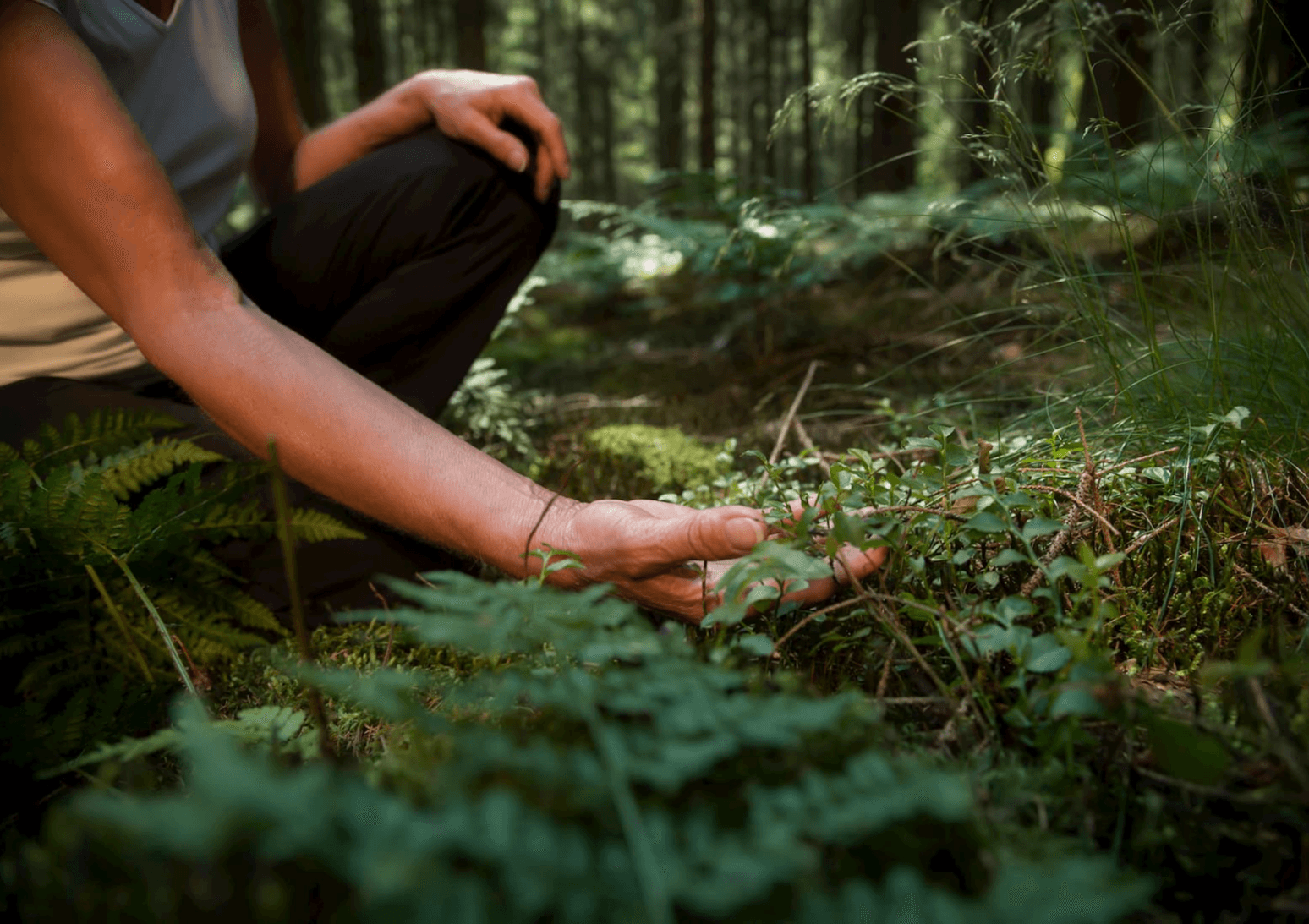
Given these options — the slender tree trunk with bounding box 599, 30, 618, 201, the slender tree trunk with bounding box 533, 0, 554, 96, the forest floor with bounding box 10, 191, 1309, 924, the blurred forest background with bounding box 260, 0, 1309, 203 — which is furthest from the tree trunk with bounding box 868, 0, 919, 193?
the slender tree trunk with bounding box 533, 0, 554, 96

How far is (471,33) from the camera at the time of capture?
24.8ft


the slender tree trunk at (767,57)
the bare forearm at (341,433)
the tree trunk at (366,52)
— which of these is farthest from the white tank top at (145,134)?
the slender tree trunk at (767,57)

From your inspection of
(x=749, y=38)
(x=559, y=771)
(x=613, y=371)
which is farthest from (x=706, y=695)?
(x=749, y=38)

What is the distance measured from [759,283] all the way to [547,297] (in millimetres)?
4395

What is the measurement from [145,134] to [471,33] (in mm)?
6445

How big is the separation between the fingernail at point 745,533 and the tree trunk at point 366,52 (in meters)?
9.21

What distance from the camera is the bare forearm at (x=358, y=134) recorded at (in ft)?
9.64

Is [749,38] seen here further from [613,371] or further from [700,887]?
[700,887]

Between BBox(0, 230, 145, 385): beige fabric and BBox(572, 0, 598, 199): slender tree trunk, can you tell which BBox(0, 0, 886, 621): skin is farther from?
BBox(572, 0, 598, 199): slender tree trunk

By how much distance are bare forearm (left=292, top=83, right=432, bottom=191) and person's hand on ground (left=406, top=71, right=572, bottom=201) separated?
17 centimetres

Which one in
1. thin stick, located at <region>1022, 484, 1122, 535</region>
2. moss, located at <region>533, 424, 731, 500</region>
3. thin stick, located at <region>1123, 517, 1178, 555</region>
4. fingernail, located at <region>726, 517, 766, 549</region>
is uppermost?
fingernail, located at <region>726, 517, 766, 549</region>

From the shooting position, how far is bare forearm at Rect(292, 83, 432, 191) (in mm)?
2939

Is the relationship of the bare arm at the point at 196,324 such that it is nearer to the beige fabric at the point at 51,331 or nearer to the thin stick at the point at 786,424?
the beige fabric at the point at 51,331

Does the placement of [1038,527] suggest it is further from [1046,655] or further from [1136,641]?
[1136,641]
